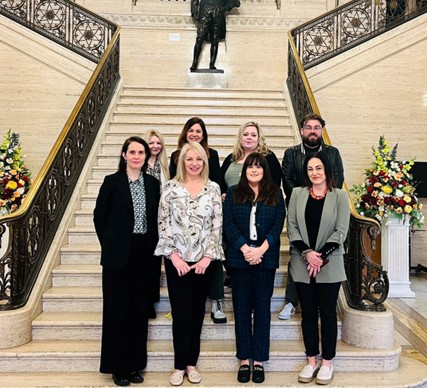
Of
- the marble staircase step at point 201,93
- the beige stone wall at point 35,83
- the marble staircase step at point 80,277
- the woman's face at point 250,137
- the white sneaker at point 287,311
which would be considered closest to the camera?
the woman's face at point 250,137

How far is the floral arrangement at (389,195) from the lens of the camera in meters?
6.38

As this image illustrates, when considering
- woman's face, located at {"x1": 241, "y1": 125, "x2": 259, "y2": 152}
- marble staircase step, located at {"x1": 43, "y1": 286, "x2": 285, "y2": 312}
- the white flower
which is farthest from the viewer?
the white flower

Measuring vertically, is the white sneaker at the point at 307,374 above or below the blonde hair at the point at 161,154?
below

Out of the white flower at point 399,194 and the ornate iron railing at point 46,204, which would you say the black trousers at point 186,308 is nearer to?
the ornate iron railing at point 46,204

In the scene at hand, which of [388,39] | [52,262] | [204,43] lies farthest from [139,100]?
[388,39]

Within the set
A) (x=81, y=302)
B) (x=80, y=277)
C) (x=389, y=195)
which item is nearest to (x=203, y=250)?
(x=81, y=302)

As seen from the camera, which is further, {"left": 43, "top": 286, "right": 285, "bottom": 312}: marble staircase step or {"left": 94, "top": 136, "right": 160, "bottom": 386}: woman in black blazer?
{"left": 43, "top": 286, "right": 285, "bottom": 312}: marble staircase step

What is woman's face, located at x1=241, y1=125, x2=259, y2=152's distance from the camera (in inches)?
148

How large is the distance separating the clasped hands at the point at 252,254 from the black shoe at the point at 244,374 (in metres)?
0.91

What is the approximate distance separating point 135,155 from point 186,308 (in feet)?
4.13

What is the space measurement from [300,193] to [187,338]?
148 centimetres

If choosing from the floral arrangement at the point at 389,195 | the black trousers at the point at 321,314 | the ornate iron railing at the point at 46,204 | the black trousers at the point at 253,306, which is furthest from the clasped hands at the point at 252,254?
the floral arrangement at the point at 389,195

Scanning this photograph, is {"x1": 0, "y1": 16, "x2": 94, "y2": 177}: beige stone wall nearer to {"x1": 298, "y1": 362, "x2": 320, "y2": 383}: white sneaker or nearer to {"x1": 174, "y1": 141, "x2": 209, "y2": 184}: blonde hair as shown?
{"x1": 174, "y1": 141, "x2": 209, "y2": 184}: blonde hair

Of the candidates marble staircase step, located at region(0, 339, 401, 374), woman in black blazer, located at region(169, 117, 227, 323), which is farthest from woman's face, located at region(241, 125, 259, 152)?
marble staircase step, located at region(0, 339, 401, 374)
